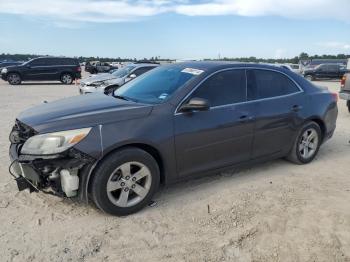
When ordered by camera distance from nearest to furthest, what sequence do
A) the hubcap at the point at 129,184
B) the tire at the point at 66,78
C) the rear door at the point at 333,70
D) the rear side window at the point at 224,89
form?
the hubcap at the point at 129,184
the rear side window at the point at 224,89
the tire at the point at 66,78
the rear door at the point at 333,70

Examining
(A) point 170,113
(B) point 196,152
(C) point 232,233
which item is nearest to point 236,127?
(B) point 196,152

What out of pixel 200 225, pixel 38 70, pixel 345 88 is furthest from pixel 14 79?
pixel 200 225

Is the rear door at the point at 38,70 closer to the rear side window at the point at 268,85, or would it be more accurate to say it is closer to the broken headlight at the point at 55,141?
the rear side window at the point at 268,85

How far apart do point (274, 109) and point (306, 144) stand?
1051 mm

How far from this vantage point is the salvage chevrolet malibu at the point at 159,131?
3611 mm

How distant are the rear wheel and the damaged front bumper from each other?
69.8ft

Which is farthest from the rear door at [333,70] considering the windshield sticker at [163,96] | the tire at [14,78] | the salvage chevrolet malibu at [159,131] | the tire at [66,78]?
the windshield sticker at [163,96]

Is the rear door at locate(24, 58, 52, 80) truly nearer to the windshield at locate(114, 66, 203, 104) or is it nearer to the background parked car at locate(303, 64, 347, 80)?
the background parked car at locate(303, 64, 347, 80)

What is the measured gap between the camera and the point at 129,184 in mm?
3863

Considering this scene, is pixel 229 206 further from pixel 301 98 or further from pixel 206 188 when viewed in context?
pixel 301 98

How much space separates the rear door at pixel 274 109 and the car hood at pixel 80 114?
1.62m

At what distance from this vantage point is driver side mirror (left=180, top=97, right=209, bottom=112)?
4.10 meters

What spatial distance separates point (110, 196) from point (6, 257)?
1.07 m

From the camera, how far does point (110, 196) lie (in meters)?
3.77
